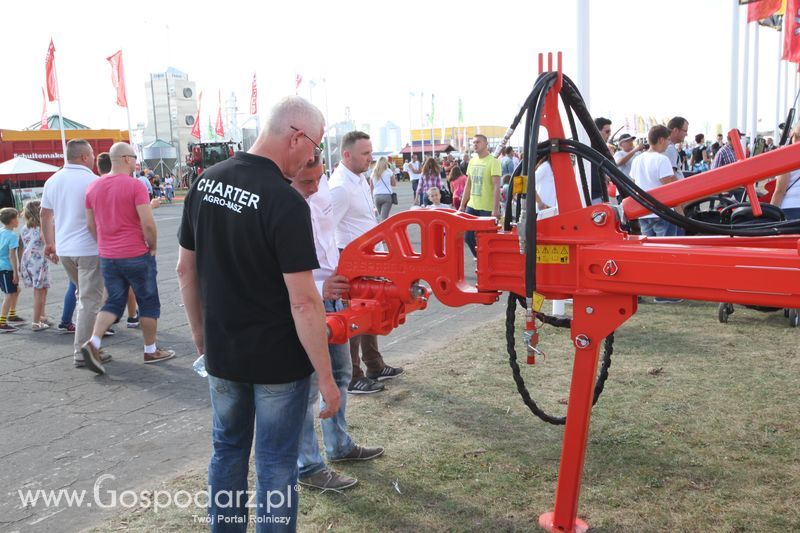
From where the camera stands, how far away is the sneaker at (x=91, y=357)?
19.1ft

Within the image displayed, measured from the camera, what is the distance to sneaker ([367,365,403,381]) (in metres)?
5.47

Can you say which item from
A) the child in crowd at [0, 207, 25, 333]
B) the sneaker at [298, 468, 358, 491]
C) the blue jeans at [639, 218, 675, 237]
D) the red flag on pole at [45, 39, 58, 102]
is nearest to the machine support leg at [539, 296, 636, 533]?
the sneaker at [298, 468, 358, 491]

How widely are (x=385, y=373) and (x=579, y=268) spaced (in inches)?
116

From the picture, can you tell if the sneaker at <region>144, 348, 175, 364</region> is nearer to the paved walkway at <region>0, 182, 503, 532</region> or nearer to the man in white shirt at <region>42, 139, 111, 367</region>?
the paved walkway at <region>0, 182, 503, 532</region>

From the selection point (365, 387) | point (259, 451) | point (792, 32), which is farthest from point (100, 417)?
point (792, 32)

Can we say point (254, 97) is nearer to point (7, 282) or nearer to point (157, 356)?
point (7, 282)

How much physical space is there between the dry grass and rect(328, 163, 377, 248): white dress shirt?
1264mm

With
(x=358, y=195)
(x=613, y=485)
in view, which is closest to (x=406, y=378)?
(x=358, y=195)

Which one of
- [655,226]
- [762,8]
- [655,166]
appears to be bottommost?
[655,226]

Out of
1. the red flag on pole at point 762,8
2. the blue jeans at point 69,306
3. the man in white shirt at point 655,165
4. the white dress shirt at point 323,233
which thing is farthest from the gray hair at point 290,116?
the red flag on pole at point 762,8

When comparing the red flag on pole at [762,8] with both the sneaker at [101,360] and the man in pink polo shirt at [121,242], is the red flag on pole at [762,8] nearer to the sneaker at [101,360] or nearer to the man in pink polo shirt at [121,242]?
the man in pink polo shirt at [121,242]

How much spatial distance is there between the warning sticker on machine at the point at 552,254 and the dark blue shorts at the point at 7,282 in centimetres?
700

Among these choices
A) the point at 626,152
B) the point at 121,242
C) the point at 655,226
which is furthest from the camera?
the point at 626,152

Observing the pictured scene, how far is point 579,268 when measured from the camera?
283cm
